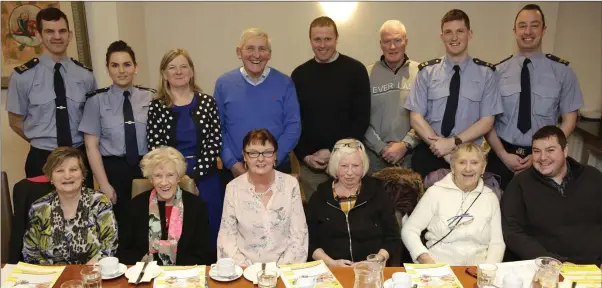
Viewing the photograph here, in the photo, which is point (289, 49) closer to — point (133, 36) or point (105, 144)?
point (133, 36)

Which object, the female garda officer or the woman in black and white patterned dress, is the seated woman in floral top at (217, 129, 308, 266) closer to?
the woman in black and white patterned dress

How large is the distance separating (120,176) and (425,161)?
6.02ft

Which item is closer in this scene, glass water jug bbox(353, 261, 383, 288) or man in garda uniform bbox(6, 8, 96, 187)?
glass water jug bbox(353, 261, 383, 288)

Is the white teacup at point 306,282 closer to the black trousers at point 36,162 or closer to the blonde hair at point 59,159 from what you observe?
the blonde hair at point 59,159

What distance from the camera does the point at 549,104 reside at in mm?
3359

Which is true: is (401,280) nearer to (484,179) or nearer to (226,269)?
(226,269)

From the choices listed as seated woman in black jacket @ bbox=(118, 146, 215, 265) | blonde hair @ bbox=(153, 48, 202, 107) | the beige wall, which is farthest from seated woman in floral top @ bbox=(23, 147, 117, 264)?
the beige wall

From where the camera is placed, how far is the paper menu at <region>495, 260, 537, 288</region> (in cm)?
202

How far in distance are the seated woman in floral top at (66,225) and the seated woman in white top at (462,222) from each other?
145 cm

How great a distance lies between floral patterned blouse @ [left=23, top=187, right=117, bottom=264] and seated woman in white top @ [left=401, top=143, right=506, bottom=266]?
144 centimetres

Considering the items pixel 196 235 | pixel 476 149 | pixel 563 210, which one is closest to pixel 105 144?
pixel 196 235

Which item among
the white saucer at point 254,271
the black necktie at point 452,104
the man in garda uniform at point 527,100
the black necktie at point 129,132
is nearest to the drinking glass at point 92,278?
the white saucer at point 254,271

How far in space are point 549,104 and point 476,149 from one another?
105cm

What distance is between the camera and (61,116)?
323cm
